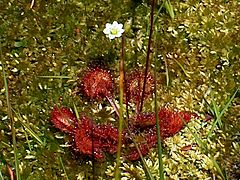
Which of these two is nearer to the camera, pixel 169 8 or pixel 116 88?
pixel 116 88

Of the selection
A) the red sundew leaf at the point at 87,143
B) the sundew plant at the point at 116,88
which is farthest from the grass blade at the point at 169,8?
the red sundew leaf at the point at 87,143

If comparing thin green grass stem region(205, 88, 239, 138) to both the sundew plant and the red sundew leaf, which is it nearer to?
the sundew plant

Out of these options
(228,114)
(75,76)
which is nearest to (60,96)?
(75,76)

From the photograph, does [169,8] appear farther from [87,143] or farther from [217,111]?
[87,143]

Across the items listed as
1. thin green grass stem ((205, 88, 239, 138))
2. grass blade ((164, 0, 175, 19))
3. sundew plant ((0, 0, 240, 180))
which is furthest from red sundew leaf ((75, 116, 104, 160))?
grass blade ((164, 0, 175, 19))

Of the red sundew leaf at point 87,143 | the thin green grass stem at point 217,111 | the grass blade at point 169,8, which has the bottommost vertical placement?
the red sundew leaf at point 87,143

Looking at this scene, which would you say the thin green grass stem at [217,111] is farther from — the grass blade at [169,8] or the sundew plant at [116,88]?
the grass blade at [169,8]

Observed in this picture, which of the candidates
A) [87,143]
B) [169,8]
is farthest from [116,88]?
[169,8]

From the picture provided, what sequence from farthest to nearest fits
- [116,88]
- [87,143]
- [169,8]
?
1. [169,8]
2. [116,88]
3. [87,143]

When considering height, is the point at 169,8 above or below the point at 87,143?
above
